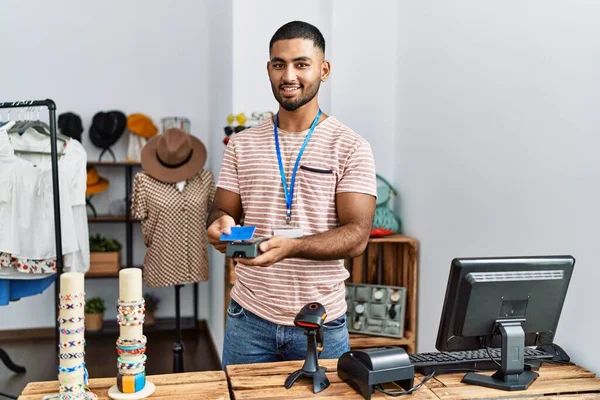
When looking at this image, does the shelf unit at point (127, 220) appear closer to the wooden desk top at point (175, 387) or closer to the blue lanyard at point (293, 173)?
the blue lanyard at point (293, 173)

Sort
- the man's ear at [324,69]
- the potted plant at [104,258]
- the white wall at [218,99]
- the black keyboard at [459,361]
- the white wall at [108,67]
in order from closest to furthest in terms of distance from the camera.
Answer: the black keyboard at [459,361] → the man's ear at [324,69] → the white wall at [218,99] → the potted plant at [104,258] → the white wall at [108,67]

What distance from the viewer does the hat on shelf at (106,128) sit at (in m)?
4.84

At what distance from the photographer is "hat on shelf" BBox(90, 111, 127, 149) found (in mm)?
4841

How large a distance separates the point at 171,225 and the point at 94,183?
123 cm

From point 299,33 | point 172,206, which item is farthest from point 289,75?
point 172,206

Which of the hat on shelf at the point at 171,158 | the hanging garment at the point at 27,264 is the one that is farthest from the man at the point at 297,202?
the hat on shelf at the point at 171,158

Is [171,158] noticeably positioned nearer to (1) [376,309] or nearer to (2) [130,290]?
(1) [376,309]

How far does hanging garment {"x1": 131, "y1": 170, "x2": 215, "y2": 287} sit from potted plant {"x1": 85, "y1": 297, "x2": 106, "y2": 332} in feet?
3.65

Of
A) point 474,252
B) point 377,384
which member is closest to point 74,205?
point 474,252

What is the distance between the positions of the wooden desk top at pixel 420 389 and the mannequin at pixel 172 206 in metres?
2.44

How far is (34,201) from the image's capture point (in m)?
3.24

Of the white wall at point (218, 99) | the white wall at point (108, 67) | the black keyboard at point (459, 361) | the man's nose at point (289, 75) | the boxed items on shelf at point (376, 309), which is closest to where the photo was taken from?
the black keyboard at point (459, 361)

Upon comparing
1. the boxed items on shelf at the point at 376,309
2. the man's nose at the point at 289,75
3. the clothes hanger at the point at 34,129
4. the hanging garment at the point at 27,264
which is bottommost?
the boxed items on shelf at the point at 376,309

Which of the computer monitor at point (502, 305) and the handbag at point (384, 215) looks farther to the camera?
the handbag at point (384, 215)
